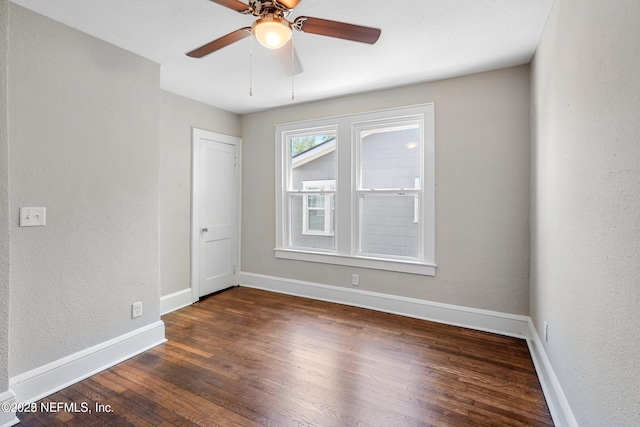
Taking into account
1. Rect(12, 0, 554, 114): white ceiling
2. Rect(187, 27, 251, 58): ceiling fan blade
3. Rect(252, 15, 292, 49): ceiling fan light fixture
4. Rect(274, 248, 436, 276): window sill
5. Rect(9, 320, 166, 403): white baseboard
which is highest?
Rect(12, 0, 554, 114): white ceiling

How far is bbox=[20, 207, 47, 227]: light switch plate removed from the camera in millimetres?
1938

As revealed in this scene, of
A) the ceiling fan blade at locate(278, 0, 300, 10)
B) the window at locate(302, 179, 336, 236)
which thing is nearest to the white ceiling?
the ceiling fan blade at locate(278, 0, 300, 10)

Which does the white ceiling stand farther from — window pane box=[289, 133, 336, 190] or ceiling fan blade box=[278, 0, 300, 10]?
window pane box=[289, 133, 336, 190]

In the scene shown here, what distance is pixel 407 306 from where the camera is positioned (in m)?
3.32

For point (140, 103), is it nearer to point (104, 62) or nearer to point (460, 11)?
point (104, 62)

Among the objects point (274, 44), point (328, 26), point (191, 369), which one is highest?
point (328, 26)

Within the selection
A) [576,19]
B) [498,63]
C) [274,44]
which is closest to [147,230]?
[274,44]

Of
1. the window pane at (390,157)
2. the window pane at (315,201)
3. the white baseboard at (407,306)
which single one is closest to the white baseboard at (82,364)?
the white baseboard at (407,306)

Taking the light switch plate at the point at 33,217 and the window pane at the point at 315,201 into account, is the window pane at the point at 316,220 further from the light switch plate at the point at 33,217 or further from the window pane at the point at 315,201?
the light switch plate at the point at 33,217

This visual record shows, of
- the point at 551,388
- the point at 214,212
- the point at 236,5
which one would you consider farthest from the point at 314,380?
the point at 214,212

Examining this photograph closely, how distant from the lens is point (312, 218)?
4.11 metres

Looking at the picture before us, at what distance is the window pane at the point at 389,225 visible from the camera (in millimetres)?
3393

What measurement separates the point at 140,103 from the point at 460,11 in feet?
8.52

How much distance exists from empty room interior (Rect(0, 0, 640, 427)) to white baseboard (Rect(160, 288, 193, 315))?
0.03 metres
